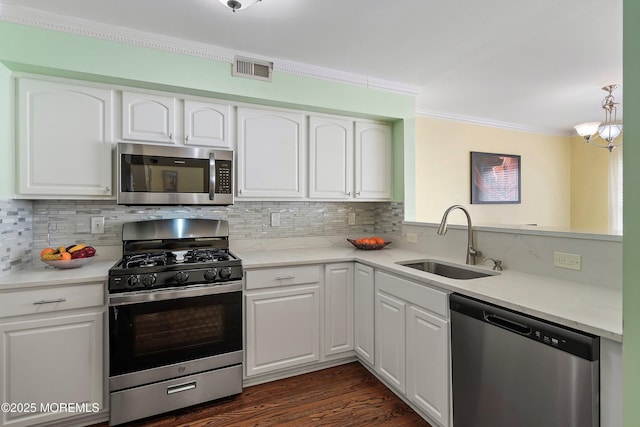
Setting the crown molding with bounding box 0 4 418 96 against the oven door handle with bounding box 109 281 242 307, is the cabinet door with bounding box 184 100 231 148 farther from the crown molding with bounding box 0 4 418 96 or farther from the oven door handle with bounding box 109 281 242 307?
the oven door handle with bounding box 109 281 242 307

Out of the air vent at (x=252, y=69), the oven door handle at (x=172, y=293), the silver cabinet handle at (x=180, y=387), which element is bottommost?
the silver cabinet handle at (x=180, y=387)

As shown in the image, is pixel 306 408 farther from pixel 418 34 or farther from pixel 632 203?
pixel 418 34

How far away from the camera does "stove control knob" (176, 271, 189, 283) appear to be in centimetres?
195

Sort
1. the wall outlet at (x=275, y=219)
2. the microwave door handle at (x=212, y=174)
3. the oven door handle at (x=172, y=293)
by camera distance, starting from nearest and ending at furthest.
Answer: the oven door handle at (x=172, y=293), the microwave door handle at (x=212, y=174), the wall outlet at (x=275, y=219)

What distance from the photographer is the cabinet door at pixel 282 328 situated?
2236 mm

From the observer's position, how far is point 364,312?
2.42 metres

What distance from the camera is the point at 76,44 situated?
6.54 ft

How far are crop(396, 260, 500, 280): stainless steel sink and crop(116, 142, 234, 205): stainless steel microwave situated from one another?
1.49 metres

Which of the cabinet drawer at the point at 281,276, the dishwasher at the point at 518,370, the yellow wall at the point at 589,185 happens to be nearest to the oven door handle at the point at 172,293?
the cabinet drawer at the point at 281,276

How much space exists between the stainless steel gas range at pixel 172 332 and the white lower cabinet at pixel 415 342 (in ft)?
3.22

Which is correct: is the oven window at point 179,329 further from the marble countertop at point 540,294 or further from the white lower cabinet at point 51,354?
the marble countertop at point 540,294

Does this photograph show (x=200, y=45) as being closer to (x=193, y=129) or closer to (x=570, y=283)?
(x=193, y=129)

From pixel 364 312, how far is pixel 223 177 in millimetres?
1475

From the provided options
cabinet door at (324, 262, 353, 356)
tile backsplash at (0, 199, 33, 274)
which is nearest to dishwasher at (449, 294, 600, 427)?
cabinet door at (324, 262, 353, 356)
